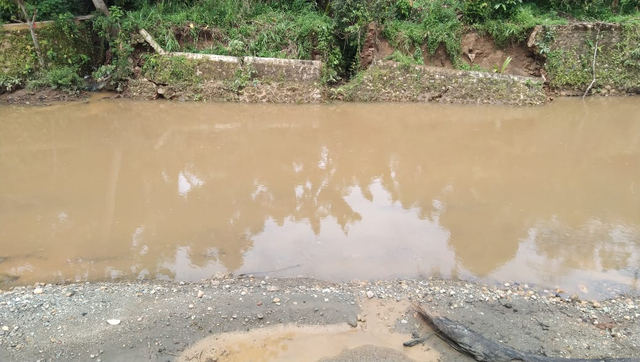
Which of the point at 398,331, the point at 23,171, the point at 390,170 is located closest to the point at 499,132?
the point at 390,170

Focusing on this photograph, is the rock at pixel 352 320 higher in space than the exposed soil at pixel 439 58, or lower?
lower

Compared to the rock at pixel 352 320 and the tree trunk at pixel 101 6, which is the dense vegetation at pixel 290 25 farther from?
the rock at pixel 352 320

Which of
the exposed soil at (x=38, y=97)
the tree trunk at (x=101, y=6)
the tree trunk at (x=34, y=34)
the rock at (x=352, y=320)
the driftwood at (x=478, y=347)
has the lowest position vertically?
the rock at (x=352, y=320)

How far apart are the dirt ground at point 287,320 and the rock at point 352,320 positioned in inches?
0.4

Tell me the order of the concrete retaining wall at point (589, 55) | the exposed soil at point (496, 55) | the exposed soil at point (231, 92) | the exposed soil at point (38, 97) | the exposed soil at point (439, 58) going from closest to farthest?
the exposed soil at point (38, 97), the exposed soil at point (231, 92), the concrete retaining wall at point (589, 55), the exposed soil at point (439, 58), the exposed soil at point (496, 55)

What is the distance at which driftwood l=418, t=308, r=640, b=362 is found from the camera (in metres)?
3.25

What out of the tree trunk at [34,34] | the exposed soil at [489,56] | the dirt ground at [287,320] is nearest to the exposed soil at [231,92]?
the tree trunk at [34,34]

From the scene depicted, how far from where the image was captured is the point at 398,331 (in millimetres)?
3621

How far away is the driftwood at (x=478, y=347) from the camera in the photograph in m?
3.25

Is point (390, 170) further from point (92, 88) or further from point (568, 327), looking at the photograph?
point (92, 88)

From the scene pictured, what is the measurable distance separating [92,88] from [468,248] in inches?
386

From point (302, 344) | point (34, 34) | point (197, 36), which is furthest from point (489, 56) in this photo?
point (34, 34)

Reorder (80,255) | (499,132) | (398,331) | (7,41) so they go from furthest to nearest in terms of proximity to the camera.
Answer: (7,41)
(499,132)
(80,255)
(398,331)

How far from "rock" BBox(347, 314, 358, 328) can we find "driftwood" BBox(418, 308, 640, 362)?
2.02ft
